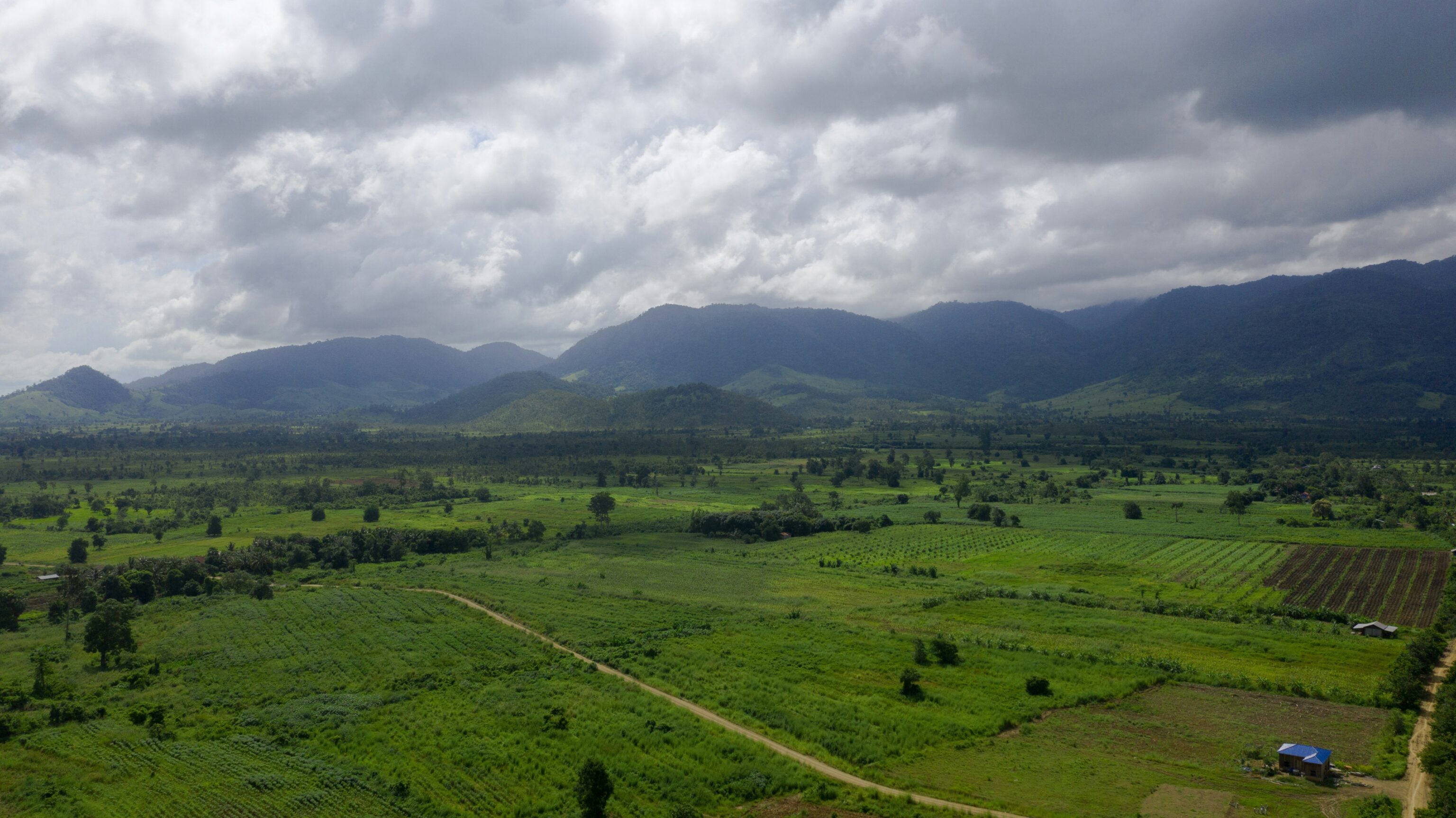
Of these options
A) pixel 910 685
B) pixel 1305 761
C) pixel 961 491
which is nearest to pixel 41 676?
pixel 910 685

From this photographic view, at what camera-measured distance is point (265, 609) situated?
76.7 meters

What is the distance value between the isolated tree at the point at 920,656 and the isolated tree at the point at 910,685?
4.87 m

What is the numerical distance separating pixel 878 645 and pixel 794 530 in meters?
61.2

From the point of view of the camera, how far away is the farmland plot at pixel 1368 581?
227ft

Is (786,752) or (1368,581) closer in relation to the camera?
(786,752)

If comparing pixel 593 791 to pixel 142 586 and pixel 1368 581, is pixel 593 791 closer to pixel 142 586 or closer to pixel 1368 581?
pixel 142 586

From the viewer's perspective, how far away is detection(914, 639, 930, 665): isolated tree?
182 feet

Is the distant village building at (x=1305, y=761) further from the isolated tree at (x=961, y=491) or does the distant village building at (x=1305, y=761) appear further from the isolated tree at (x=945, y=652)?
the isolated tree at (x=961, y=491)

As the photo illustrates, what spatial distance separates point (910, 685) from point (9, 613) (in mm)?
82024

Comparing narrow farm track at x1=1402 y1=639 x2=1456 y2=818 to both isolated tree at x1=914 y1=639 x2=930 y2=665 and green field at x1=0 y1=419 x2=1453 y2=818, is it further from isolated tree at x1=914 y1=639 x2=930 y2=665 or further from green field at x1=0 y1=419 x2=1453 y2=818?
isolated tree at x1=914 y1=639 x2=930 y2=665

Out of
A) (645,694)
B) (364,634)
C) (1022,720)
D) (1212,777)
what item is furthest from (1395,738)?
(364,634)

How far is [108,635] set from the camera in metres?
62.6

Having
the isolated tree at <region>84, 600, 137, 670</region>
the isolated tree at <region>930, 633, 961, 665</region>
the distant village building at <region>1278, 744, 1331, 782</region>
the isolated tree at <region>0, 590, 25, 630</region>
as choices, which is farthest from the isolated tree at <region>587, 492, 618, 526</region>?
the distant village building at <region>1278, 744, 1331, 782</region>

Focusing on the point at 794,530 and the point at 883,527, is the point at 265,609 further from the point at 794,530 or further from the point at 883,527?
the point at 883,527
